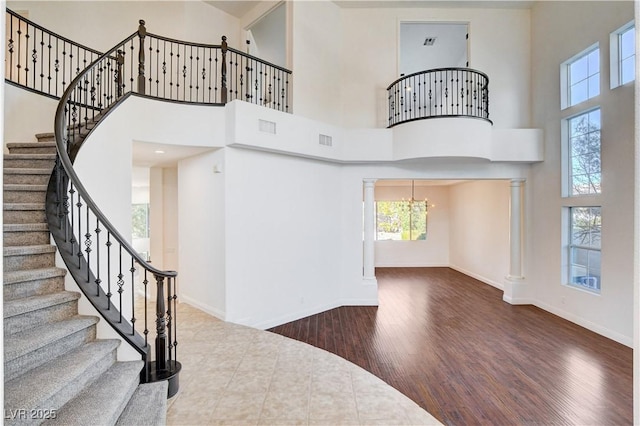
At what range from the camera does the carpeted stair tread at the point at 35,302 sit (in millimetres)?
2342

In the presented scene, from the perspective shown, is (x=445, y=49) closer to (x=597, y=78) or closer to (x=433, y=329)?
(x=597, y=78)

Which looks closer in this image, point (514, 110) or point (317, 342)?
point (317, 342)

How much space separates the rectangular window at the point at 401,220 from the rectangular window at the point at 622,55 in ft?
22.0

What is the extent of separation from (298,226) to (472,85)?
16.0 feet

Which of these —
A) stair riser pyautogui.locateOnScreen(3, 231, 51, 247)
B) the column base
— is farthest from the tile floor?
the column base

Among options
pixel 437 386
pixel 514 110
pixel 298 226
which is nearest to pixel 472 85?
pixel 514 110

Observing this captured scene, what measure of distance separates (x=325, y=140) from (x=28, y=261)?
4.45 m

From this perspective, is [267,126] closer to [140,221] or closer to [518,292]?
[518,292]

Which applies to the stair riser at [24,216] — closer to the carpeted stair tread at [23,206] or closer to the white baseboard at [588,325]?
the carpeted stair tread at [23,206]

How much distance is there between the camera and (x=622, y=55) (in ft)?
15.7

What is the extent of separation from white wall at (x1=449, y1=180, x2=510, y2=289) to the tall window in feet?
7.93

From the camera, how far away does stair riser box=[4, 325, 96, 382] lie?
80.7 inches

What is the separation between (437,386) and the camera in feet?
11.6

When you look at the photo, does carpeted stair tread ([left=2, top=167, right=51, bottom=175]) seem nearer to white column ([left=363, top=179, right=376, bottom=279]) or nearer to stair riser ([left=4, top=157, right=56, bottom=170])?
stair riser ([left=4, top=157, right=56, bottom=170])
